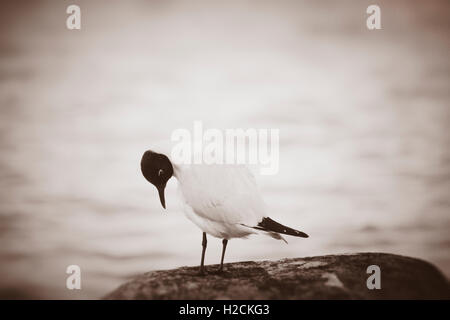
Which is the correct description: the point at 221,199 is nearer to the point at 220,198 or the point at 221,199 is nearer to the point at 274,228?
the point at 220,198

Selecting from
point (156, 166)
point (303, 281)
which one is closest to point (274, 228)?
point (303, 281)

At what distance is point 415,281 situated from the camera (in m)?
3.20

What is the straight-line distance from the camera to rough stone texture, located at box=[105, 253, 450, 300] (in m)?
2.97

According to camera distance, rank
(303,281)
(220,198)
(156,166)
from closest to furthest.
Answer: (303,281) → (220,198) → (156,166)

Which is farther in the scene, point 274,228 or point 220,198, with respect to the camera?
point 220,198

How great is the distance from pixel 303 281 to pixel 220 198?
0.87 meters

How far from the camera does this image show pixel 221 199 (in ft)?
10.6

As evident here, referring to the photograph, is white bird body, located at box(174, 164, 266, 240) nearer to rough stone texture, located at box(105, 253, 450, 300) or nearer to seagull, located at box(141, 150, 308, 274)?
seagull, located at box(141, 150, 308, 274)

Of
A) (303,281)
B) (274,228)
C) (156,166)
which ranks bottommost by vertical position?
(303,281)
